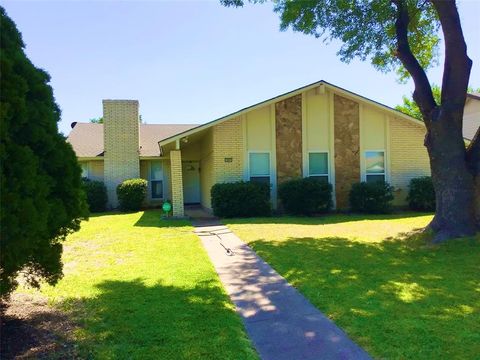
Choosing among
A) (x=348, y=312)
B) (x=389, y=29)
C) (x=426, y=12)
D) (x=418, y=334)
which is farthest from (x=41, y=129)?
(x=426, y=12)

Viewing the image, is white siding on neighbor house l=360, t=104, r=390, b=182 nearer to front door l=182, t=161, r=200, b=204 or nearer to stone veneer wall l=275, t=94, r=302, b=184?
stone veneer wall l=275, t=94, r=302, b=184

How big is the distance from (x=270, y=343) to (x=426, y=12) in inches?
472

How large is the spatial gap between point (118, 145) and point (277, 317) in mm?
18013

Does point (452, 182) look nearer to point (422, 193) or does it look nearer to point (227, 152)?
point (422, 193)

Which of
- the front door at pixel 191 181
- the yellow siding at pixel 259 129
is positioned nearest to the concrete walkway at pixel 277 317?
the yellow siding at pixel 259 129

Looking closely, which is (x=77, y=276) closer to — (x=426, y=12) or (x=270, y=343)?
(x=270, y=343)

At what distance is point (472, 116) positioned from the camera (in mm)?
28109

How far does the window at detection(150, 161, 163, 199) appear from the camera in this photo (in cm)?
2214

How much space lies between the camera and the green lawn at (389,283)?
157 inches

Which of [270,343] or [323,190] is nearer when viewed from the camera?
[270,343]

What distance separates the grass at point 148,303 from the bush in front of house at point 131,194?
33.1 feet

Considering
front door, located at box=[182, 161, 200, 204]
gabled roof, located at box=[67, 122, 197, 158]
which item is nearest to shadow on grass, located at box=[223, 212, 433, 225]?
front door, located at box=[182, 161, 200, 204]

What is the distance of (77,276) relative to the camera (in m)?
6.84

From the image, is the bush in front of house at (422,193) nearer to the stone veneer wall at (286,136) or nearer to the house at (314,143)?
the house at (314,143)
